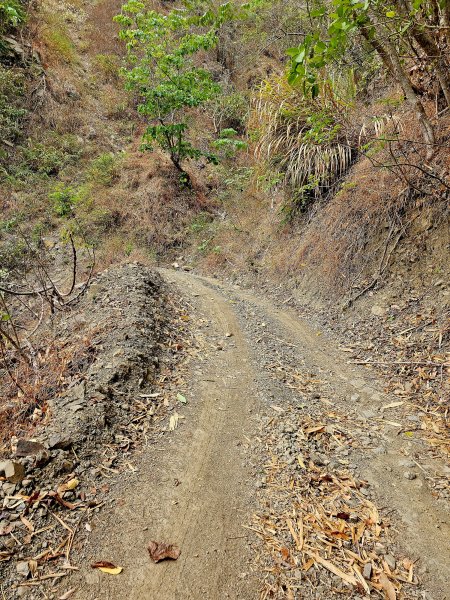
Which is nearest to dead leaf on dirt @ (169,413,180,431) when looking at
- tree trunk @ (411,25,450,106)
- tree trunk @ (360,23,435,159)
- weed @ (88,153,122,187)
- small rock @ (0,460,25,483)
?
small rock @ (0,460,25,483)

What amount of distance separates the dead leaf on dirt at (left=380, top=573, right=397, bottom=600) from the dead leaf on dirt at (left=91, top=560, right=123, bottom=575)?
57.3 inches

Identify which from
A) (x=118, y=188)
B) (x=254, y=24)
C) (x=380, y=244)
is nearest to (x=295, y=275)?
(x=380, y=244)

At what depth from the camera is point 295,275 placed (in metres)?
7.07

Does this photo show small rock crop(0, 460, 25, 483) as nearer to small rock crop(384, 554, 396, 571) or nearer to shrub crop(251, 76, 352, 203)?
small rock crop(384, 554, 396, 571)

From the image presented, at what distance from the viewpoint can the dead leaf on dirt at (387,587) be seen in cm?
186

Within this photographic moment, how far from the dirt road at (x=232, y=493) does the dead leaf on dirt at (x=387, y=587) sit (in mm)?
42

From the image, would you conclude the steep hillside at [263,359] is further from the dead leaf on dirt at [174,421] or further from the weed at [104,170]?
the weed at [104,170]

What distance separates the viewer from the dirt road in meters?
1.93

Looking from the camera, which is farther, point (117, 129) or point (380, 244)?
point (117, 129)

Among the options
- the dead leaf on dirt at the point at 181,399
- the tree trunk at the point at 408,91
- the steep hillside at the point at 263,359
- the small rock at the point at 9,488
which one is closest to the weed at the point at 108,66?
the steep hillside at the point at 263,359

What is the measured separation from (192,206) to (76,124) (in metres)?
6.03

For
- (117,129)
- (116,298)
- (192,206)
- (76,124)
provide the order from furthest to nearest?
(117,129)
(76,124)
(192,206)
(116,298)

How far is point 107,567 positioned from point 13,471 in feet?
3.00

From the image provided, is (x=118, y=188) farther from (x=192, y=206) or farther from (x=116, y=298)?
(x=116, y=298)
